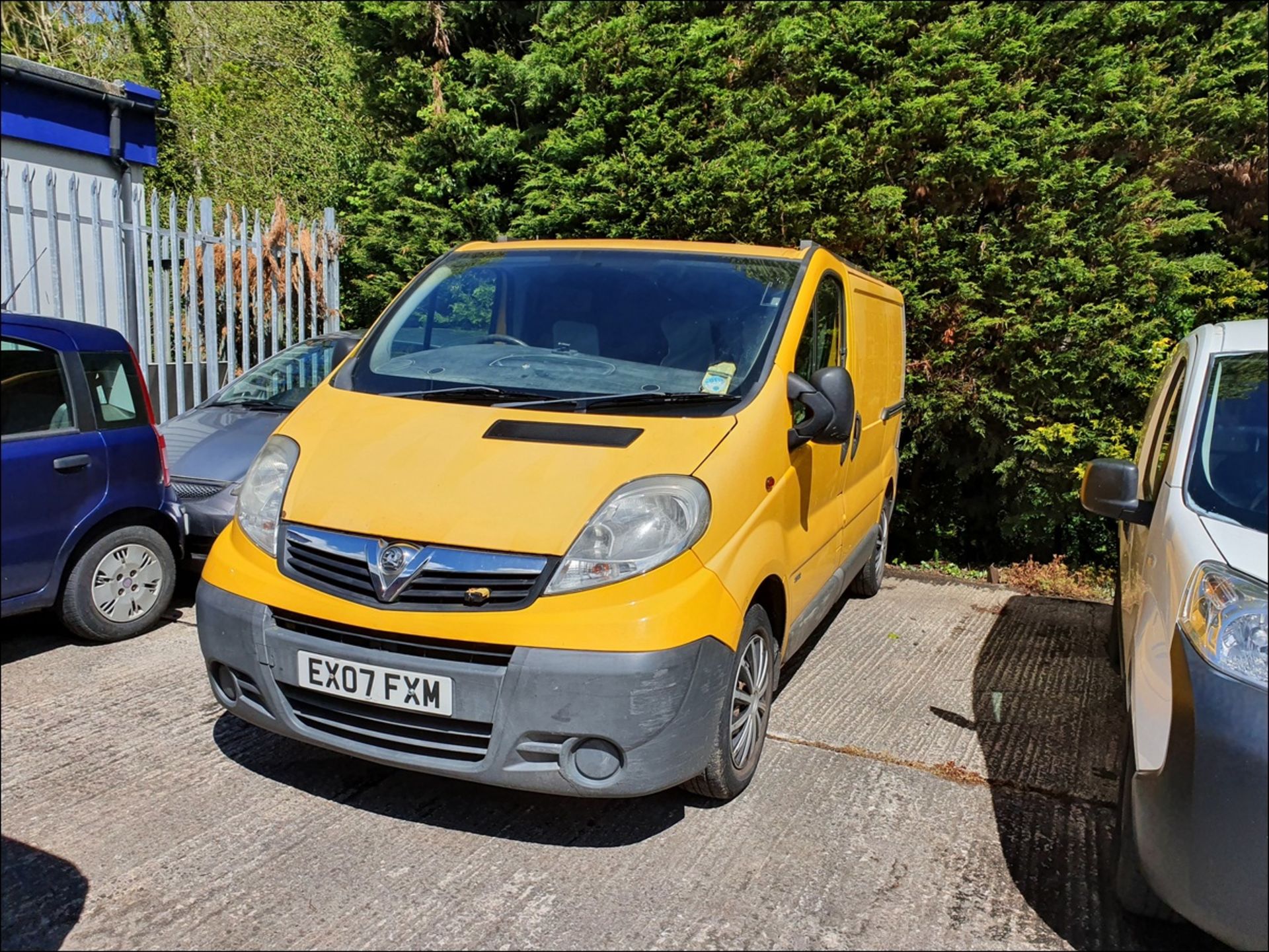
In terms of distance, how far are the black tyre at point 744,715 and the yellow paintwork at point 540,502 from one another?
0.15 m

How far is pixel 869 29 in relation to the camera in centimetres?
687

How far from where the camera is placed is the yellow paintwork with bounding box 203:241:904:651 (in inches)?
104

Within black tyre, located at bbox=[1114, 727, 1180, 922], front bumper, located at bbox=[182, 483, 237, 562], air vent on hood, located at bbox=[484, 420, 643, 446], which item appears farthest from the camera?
front bumper, located at bbox=[182, 483, 237, 562]

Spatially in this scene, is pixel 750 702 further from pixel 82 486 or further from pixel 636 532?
pixel 82 486

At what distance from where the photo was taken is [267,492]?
10.2 ft

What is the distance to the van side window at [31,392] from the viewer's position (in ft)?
6.08

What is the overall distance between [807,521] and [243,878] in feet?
7.80

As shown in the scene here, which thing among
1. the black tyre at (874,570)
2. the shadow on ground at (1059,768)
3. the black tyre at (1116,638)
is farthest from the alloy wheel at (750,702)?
the black tyre at (874,570)

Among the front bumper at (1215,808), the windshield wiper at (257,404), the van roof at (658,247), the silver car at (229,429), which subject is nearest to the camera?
the front bumper at (1215,808)

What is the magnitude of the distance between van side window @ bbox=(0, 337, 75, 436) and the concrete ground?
44 centimetres

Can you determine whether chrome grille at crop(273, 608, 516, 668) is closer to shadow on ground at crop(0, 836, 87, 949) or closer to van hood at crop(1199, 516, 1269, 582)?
shadow on ground at crop(0, 836, 87, 949)

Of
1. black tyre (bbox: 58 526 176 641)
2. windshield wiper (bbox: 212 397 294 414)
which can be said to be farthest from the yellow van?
windshield wiper (bbox: 212 397 294 414)

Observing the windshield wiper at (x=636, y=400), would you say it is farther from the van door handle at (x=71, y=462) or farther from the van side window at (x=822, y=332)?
the van door handle at (x=71, y=462)

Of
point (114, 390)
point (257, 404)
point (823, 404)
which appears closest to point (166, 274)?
point (257, 404)
